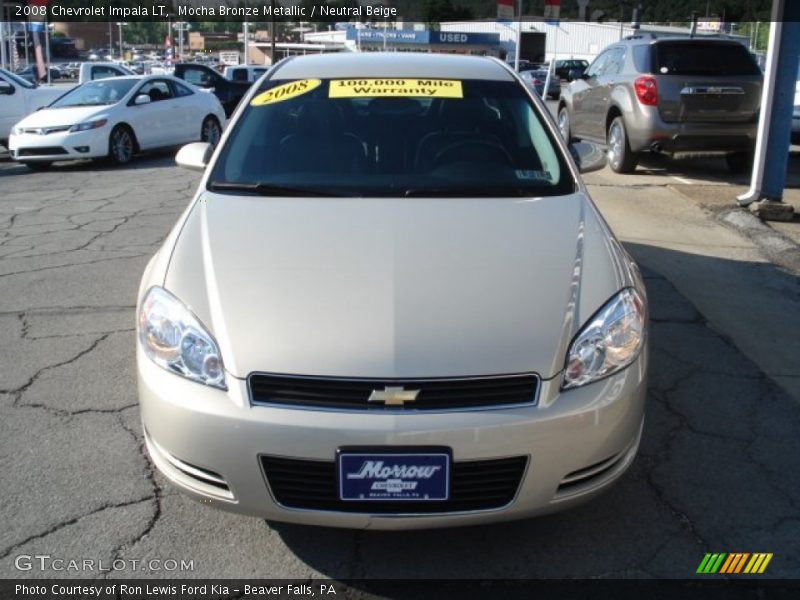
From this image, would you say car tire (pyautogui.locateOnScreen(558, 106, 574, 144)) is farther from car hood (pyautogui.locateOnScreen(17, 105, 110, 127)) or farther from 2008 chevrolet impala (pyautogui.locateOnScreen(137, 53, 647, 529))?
2008 chevrolet impala (pyautogui.locateOnScreen(137, 53, 647, 529))

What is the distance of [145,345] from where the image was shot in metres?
2.72

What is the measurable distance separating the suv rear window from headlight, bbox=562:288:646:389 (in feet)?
25.7

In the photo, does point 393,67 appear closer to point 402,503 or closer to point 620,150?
point 402,503

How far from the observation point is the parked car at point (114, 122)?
39.6 feet

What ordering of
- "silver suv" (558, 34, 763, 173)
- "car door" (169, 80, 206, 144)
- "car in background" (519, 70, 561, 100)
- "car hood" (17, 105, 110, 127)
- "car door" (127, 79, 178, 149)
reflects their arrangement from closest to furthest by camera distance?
"silver suv" (558, 34, 763, 173)
"car hood" (17, 105, 110, 127)
"car door" (127, 79, 178, 149)
"car door" (169, 80, 206, 144)
"car in background" (519, 70, 561, 100)

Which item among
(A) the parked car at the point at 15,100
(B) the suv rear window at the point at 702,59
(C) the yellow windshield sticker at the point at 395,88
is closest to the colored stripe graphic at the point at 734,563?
(C) the yellow windshield sticker at the point at 395,88

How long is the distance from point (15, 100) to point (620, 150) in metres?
10.2

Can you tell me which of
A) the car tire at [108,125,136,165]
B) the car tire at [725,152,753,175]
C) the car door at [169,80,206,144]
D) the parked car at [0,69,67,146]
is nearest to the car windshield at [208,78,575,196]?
the car tire at [725,152,753,175]

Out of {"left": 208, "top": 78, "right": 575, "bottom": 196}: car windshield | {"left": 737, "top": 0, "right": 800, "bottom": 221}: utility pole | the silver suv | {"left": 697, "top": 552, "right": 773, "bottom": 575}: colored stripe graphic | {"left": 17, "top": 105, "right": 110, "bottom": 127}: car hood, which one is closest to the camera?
{"left": 697, "top": 552, "right": 773, "bottom": 575}: colored stripe graphic

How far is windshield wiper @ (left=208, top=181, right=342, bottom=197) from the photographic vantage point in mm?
3460

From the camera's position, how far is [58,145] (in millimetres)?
11984

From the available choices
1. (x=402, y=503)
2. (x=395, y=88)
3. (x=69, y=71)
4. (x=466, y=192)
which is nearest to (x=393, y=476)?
(x=402, y=503)

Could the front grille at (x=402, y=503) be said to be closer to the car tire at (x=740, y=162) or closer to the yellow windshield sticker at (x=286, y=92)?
the yellow windshield sticker at (x=286, y=92)

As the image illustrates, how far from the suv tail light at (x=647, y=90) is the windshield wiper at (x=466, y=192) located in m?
6.91
